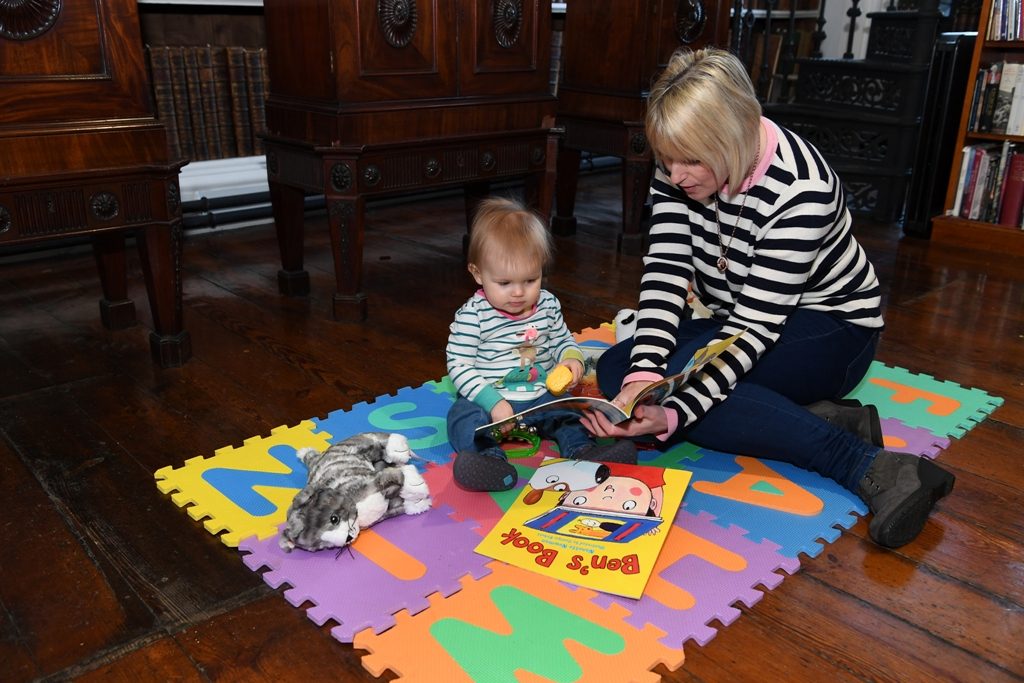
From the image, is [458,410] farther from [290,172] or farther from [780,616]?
[290,172]

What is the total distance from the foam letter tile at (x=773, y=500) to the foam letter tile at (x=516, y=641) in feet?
1.02

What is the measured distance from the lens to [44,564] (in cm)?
120

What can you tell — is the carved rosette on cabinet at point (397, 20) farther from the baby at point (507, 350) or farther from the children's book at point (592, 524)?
the children's book at point (592, 524)

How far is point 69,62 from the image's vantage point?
159cm

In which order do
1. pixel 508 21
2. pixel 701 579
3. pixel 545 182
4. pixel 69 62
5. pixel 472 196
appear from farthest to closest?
pixel 472 196, pixel 545 182, pixel 508 21, pixel 69 62, pixel 701 579

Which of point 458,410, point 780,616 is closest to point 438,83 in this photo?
point 458,410

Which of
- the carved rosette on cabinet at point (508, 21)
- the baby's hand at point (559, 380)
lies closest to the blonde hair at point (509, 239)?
the baby's hand at point (559, 380)

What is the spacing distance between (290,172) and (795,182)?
4.39 feet

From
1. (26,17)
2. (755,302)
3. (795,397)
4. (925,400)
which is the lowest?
(925,400)

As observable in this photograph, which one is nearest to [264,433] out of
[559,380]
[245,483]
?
[245,483]

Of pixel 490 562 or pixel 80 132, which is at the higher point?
pixel 80 132

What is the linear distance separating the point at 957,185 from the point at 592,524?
7.93 ft

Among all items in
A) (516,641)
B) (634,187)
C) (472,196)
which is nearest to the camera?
(516,641)

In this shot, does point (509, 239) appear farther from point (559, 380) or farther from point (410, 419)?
point (410, 419)
